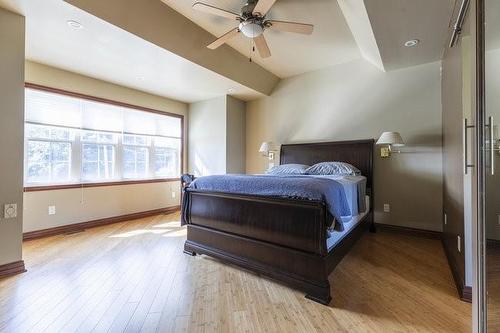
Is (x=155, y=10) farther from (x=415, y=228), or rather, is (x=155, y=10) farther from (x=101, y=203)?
(x=415, y=228)

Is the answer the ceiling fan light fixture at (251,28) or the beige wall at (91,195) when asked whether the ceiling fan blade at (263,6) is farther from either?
the beige wall at (91,195)

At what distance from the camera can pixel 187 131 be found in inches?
226

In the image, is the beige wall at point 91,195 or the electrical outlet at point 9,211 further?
the beige wall at point 91,195

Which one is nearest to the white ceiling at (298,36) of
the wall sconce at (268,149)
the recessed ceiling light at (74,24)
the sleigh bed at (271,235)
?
the recessed ceiling light at (74,24)

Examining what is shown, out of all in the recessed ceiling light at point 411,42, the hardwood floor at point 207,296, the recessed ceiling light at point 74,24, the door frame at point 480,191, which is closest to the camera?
the door frame at point 480,191

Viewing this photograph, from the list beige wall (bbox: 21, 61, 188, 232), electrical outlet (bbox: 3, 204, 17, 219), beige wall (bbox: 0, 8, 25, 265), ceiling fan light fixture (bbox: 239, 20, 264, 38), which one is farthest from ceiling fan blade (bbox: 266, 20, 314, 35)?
beige wall (bbox: 21, 61, 188, 232)

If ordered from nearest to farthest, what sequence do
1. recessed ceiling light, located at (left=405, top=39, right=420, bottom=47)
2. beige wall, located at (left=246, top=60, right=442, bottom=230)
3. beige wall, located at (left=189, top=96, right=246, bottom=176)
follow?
recessed ceiling light, located at (left=405, top=39, right=420, bottom=47) < beige wall, located at (left=246, top=60, right=442, bottom=230) < beige wall, located at (left=189, top=96, right=246, bottom=176)

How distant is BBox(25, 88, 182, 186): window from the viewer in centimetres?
354

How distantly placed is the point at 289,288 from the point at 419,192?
2.69m

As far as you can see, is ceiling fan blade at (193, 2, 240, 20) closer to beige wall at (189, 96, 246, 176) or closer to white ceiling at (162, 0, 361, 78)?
white ceiling at (162, 0, 361, 78)

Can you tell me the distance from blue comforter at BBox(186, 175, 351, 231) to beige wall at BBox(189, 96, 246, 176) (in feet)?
8.22

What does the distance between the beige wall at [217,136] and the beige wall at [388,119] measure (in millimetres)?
1131

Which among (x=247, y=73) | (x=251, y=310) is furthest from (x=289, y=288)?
(x=247, y=73)

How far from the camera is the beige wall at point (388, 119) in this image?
136 inches
